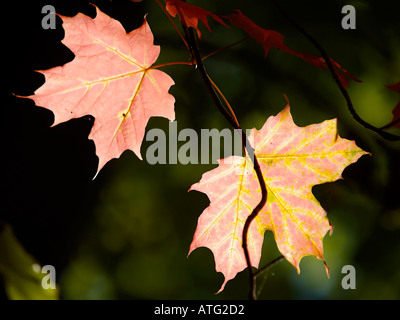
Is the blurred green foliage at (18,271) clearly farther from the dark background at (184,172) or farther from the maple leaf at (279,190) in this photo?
the maple leaf at (279,190)

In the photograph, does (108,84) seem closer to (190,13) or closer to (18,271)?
(190,13)

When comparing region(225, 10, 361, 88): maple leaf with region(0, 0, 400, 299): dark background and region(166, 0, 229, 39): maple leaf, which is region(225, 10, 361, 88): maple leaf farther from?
region(0, 0, 400, 299): dark background

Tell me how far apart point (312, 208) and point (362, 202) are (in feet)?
3.99

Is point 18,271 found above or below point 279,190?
below

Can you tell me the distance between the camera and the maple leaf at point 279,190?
0.66m

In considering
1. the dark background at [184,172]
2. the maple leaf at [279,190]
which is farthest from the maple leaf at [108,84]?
the dark background at [184,172]

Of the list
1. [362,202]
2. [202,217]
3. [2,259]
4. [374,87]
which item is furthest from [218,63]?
[2,259]

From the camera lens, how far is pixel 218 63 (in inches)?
65.3

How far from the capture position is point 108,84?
659mm

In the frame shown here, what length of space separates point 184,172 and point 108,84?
105cm

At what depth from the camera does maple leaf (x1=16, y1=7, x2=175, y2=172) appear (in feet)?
2.02

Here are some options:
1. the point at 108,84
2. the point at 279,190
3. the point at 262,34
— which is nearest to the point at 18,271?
the point at 108,84

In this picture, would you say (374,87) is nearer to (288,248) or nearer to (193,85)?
(193,85)

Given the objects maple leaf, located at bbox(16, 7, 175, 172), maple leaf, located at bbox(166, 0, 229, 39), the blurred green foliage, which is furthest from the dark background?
maple leaf, located at bbox(166, 0, 229, 39)
